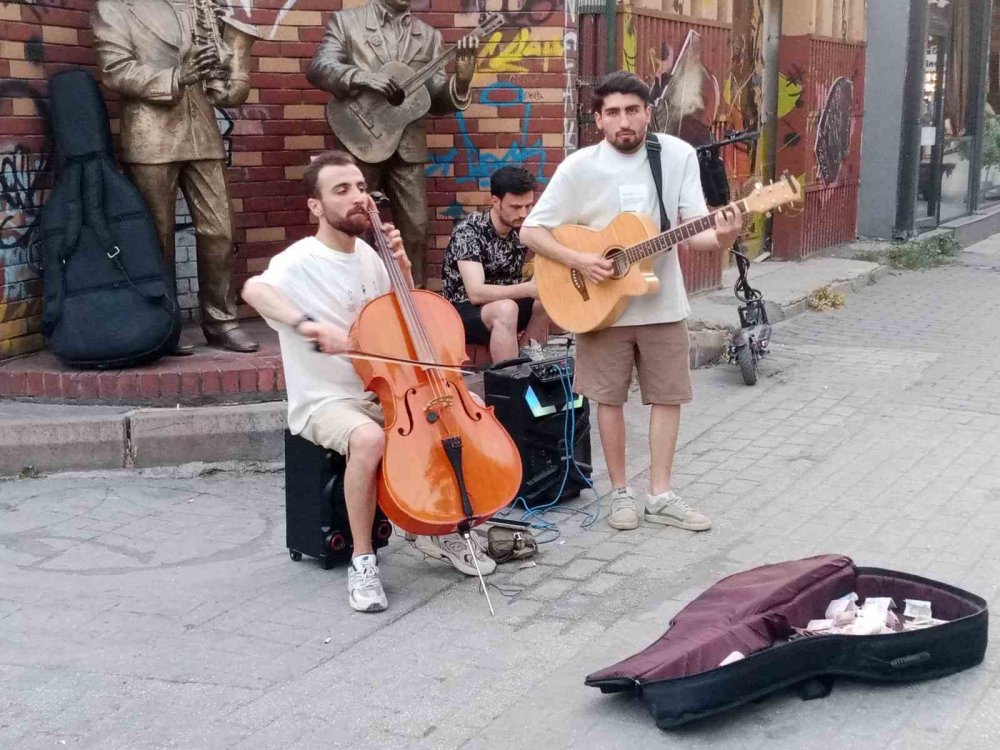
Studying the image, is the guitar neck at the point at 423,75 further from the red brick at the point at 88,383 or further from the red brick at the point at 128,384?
the red brick at the point at 88,383

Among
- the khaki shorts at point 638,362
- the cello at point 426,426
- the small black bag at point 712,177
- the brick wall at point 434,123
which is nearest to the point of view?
the cello at point 426,426

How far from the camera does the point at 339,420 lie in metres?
4.15

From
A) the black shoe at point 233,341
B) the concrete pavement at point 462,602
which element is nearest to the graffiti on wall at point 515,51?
the black shoe at point 233,341

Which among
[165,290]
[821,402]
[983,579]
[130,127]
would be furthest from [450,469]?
[821,402]

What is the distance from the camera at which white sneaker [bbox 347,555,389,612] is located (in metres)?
4.11

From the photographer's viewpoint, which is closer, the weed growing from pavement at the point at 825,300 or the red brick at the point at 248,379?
the red brick at the point at 248,379

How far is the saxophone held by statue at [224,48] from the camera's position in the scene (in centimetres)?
589

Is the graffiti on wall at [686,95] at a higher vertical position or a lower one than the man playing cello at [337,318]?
higher

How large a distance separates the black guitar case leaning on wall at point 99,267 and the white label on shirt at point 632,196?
7.73 ft

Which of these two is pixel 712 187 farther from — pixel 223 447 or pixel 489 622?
pixel 489 622

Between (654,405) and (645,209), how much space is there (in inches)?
30.9

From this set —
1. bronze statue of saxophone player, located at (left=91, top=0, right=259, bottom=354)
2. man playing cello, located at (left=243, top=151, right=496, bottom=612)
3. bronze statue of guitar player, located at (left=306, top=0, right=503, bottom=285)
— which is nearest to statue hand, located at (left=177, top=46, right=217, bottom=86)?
bronze statue of saxophone player, located at (left=91, top=0, right=259, bottom=354)

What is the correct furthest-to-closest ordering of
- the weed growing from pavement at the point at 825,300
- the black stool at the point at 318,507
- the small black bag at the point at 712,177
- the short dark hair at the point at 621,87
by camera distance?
the weed growing from pavement at the point at 825,300 → the small black bag at the point at 712,177 → the short dark hair at the point at 621,87 → the black stool at the point at 318,507

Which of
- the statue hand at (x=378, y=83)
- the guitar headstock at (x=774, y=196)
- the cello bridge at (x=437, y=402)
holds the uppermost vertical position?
the statue hand at (x=378, y=83)
